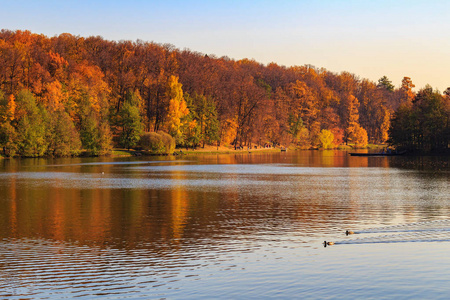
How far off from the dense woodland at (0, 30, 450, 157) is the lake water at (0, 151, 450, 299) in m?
66.5

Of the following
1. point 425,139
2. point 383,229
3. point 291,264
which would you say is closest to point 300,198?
point 383,229

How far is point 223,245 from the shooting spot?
73.0 feet

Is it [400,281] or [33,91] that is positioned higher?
[33,91]

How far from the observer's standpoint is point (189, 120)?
135 metres

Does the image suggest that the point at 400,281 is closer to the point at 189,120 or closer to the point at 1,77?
the point at 1,77

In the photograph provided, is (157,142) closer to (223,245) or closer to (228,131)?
(228,131)

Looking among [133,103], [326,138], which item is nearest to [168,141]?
[133,103]

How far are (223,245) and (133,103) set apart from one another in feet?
343

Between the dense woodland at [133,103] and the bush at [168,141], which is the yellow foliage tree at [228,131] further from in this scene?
the bush at [168,141]

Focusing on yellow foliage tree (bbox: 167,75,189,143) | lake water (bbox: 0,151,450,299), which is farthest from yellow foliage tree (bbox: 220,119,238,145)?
lake water (bbox: 0,151,450,299)

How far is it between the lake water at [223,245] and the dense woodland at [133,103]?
66.5 meters

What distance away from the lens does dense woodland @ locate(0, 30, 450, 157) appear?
107 meters

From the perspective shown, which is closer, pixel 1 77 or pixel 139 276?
pixel 139 276

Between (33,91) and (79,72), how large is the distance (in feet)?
40.9
